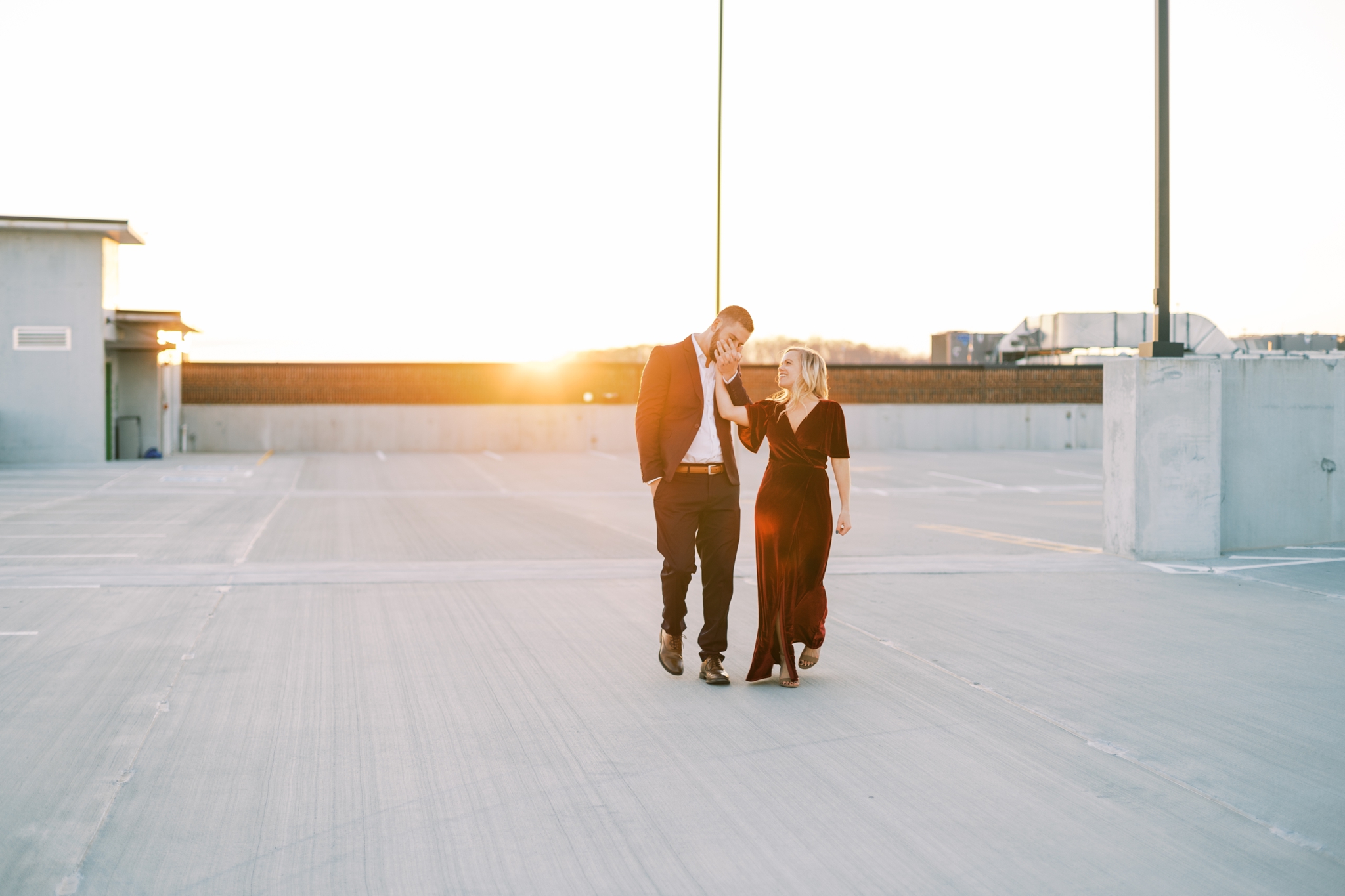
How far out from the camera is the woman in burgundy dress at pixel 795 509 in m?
5.96

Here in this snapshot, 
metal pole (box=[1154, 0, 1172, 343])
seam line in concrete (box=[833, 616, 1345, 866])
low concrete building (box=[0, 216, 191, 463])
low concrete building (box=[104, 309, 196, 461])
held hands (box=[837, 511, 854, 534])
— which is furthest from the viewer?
low concrete building (box=[104, 309, 196, 461])

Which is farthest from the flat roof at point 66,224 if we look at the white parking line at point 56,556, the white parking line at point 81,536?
the white parking line at point 56,556

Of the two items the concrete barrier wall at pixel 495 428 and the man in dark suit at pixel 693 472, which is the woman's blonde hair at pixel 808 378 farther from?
the concrete barrier wall at pixel 495 428

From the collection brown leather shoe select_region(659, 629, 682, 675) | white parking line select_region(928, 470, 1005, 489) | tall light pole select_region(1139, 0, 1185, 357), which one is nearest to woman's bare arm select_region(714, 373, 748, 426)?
brown leather shoe select_region(659, 629, 682, 675)

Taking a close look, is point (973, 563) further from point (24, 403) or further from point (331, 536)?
point (24, 403)

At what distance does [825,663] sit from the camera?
654cm

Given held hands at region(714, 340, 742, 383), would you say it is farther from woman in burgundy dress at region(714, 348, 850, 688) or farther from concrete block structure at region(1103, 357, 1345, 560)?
concrete block structure at region(1103, 357, 1345, 560)

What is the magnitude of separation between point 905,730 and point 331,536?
9231 mm

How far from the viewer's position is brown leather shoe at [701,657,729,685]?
6.03 meters

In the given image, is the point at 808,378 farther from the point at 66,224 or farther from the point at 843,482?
the point at 66,224

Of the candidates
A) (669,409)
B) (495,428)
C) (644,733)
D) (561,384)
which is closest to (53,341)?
(495,428)

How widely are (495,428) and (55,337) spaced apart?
1404 cm

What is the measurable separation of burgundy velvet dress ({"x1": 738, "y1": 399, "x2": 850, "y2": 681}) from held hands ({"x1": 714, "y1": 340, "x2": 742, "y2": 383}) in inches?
11.3

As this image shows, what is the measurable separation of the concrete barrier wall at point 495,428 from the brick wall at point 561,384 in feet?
2.51
